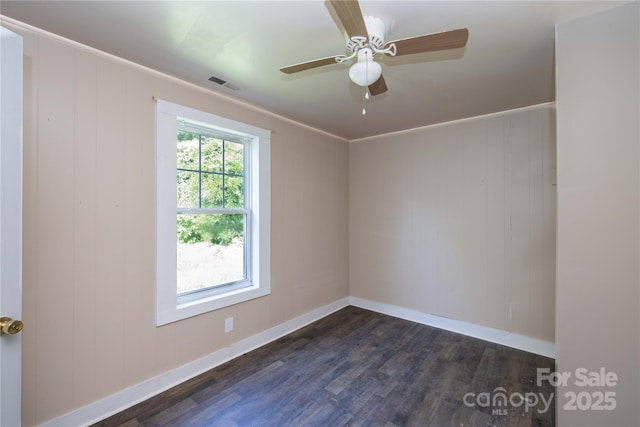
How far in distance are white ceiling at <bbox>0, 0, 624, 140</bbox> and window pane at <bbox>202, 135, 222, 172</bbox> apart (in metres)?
0.45

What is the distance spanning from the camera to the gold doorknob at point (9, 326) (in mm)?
1139

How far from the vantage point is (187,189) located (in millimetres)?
2430

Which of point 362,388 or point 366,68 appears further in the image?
point 362,388

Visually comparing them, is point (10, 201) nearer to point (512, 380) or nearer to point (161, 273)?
point (161, 273)

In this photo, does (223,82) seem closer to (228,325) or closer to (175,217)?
(175,217)

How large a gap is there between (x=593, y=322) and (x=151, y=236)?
2797mm

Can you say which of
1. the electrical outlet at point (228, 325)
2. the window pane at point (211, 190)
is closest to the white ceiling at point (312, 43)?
the window pane at point (211, 190)

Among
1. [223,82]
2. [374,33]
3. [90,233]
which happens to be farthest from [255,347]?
[374,33]

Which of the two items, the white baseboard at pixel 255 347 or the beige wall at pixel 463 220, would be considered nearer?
the white baseboard at pixel 255 347

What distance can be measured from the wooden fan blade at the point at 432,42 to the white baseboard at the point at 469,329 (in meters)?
2.91

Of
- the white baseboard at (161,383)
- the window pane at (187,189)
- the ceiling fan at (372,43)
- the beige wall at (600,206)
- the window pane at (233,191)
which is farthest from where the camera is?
the window pane at (233,191)

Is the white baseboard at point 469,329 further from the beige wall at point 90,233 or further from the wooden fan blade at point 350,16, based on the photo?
the wooden fan blade at point 350,16

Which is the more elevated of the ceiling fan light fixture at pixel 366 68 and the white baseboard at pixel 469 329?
the ceiling fan light fixture at pixel 366 68

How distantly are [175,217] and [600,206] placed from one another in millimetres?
2707
